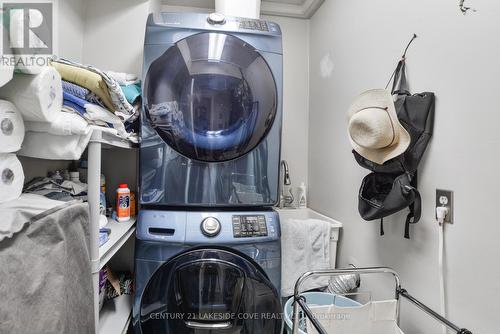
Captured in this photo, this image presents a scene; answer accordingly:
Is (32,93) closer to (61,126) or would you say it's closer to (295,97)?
(61,126)

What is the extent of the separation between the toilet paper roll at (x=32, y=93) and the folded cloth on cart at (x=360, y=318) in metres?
1.22

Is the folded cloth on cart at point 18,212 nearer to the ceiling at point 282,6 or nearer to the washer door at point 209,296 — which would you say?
the washer door at point 209,296

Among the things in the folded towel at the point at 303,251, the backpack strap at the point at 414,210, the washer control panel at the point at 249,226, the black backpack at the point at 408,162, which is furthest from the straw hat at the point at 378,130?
the folded towel at the point at 303,251

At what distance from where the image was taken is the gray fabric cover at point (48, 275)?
1.82 feet

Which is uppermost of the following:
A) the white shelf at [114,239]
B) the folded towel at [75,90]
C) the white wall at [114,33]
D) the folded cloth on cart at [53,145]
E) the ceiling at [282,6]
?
the ceiling at [282,6]

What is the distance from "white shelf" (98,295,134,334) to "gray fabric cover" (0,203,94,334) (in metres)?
0.53

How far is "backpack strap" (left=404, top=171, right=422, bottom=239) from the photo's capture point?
3.60ft

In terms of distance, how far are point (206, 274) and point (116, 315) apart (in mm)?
539

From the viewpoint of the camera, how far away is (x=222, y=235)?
1.26 meters

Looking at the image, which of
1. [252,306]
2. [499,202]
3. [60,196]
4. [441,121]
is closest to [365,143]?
[441,121]

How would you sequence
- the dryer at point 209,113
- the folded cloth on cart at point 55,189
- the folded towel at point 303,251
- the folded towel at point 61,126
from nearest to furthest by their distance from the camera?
1. the folded towel at point 61,126
2. the folded cloth on cart at point 55,189
3. the dryer at point 209,113
4. the folded towel at point 303,251

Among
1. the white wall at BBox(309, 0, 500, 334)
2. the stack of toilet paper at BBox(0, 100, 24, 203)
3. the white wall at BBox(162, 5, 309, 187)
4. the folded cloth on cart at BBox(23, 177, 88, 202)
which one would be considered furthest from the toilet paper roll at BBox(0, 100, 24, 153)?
the white wall at BBox(162, 5, 309, 187)

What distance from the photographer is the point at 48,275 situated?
0.63m

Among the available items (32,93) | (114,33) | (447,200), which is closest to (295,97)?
(114,33)
